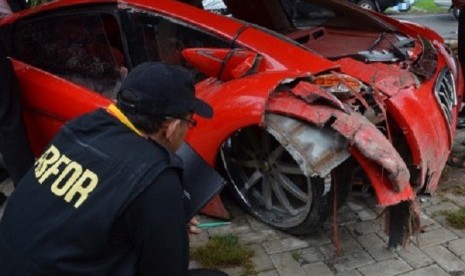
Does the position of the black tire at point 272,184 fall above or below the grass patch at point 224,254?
above

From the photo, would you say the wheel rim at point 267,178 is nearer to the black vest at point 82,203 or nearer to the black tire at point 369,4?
the black vest at point 82,203

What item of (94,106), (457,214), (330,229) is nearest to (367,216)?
(330,229)

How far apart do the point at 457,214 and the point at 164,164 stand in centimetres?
248

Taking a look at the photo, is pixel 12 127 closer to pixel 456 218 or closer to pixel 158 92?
pixel 158 92

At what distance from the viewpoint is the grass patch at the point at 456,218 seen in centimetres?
321

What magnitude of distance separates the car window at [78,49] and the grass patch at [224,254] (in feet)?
3.59

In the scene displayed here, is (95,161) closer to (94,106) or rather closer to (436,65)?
(94,106)

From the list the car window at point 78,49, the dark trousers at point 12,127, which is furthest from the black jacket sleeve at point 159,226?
the dark trousers at point 12,127

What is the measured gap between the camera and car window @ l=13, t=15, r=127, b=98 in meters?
3.29

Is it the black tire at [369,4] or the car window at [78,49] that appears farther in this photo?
the black tire at [369,4]

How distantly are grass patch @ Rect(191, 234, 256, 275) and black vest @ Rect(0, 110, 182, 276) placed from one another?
143cm

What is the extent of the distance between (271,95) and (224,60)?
1.25 ft

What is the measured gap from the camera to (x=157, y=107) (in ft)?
4.86

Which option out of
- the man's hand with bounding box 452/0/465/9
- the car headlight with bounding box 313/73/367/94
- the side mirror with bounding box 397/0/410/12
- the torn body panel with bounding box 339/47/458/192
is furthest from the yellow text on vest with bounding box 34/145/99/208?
the side mirror with bounding box 397/0/410/12
